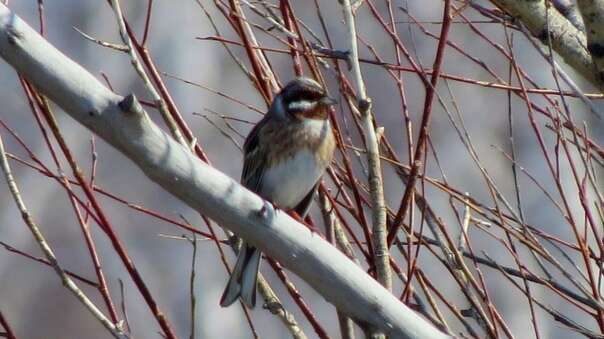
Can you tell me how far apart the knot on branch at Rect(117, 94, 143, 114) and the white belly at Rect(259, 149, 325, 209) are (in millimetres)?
1538

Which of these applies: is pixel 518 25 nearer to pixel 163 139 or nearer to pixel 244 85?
pixel 163 139

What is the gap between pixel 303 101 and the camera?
12.6ft

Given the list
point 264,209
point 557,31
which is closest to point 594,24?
point 557,31

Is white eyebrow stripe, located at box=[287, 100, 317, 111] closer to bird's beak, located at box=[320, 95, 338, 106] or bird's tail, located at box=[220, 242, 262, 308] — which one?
bird's beak, located at box=[320, 95, 338, 106]

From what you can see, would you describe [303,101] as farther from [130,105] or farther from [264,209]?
[130,105]

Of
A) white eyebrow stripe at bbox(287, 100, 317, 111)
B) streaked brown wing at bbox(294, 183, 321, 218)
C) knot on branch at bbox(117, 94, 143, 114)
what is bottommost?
knot on branch at bbox(117, 94, 143, 114)

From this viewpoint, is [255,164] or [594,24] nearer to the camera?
[594,24]

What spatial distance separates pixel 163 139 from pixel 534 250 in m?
1.04

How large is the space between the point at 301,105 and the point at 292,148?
0.47 ft

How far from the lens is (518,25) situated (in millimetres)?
2855

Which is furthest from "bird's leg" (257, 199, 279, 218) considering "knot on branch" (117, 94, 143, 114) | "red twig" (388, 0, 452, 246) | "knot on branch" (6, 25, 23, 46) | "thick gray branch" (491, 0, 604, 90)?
"thick gray branch" (491, 0, 604, 90)

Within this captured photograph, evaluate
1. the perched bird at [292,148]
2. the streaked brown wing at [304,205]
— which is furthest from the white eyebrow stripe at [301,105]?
the streaked brown wing at [304,205]

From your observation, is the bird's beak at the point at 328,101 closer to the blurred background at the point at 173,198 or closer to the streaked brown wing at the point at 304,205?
the streaked brown wing at the point at 304,205

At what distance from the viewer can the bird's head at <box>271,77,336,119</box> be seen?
3662 millimetres
